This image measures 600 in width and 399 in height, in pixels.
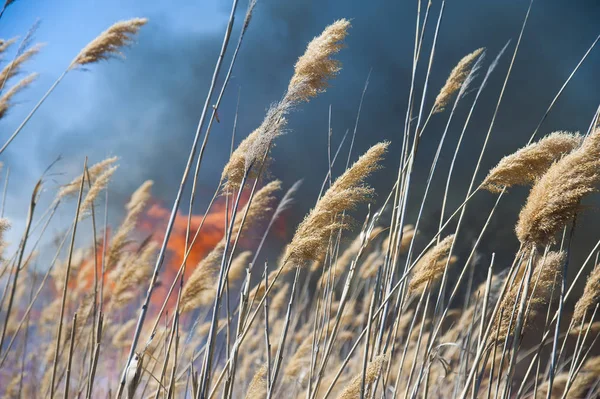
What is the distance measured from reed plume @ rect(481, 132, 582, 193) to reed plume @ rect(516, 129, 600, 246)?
11 centimetres

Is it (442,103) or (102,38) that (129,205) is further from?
(442,103)

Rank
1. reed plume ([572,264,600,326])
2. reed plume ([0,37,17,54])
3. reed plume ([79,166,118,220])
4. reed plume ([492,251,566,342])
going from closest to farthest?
reed plume ([492,251,566,342]) < reed plume ([572,264,600,326]) < reed plume ([79,166,118,220]) < reed plume ([0,37,17,54])

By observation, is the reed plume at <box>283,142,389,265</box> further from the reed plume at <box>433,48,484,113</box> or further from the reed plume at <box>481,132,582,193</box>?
the reed plume at <box>433,48,484,113</box>

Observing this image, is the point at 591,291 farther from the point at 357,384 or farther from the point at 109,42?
the point at 109,42

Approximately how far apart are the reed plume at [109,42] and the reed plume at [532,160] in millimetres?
1234

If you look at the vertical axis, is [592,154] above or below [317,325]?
above

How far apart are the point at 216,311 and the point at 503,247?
5.65m

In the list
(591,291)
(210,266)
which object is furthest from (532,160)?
(210,266)

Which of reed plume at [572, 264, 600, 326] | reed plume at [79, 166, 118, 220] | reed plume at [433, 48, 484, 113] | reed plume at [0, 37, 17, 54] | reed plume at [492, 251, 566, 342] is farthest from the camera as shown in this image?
reed plume at [0, 37, 17, 54]

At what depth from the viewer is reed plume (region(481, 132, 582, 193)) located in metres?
1.12

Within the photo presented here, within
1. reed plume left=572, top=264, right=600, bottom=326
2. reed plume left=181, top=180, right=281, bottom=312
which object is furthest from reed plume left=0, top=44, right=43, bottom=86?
reed plume left=572, top=264, right=600, bottom=326

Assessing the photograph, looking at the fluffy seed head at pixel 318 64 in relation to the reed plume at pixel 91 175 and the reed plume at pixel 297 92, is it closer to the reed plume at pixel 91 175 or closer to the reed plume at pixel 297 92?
the reed plume at pixel 297 92

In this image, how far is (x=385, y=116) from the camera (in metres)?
6.96

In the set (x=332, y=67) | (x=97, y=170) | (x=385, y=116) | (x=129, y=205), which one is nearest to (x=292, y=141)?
(x=385, y=116)
